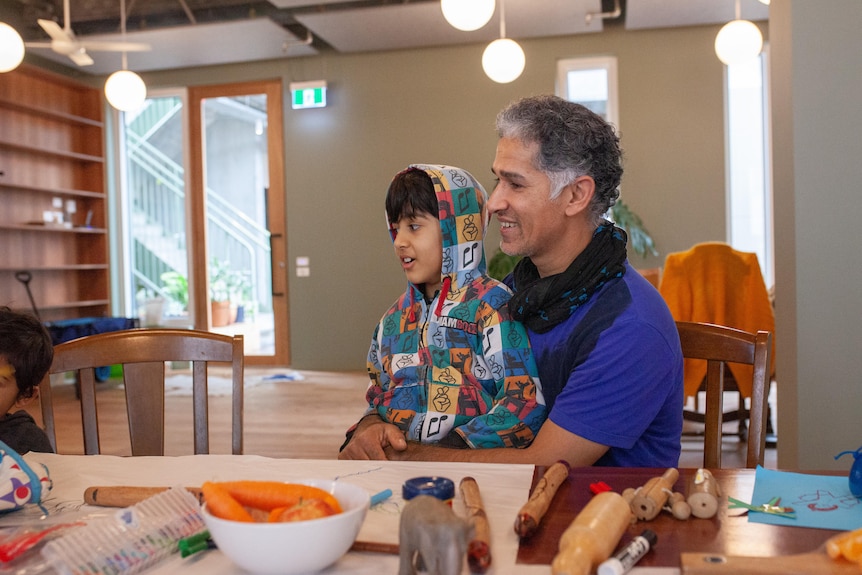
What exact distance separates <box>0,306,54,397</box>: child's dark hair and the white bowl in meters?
0.91

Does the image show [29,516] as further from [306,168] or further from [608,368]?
[306,168]

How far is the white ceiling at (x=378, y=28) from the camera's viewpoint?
6012 millimetres

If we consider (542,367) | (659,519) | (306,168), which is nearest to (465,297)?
(542,367)

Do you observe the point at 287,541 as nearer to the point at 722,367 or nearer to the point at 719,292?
the point at 722,367

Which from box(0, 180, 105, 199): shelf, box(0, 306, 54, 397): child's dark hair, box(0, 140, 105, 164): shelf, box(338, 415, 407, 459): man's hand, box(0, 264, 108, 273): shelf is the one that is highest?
box(0, 140, 105, 164): shelf

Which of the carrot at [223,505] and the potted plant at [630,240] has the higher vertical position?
the potted plant at [630,240]

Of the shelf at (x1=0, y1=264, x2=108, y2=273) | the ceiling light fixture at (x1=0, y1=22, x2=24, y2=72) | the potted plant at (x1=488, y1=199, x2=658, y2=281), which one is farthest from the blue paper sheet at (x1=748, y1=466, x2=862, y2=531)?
the shelf at (x1=0, y1=264, x2=108, y2=273)

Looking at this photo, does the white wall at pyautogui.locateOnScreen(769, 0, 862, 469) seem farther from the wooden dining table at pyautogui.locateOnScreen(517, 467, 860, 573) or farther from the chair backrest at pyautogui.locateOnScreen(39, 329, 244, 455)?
the chair backrest at pyautogui.locateOnScreen(39, 329, 244, 455)

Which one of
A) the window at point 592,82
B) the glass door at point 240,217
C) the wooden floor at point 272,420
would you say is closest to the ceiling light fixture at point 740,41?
the window at point 592,82

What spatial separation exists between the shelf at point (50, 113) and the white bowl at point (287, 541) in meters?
6.77

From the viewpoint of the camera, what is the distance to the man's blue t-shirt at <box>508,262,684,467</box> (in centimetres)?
135

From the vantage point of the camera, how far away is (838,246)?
2.25m

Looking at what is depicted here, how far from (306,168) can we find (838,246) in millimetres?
5805

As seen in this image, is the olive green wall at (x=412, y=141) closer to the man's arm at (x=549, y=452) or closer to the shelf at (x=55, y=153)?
the shelf at (x=55, y=153)
